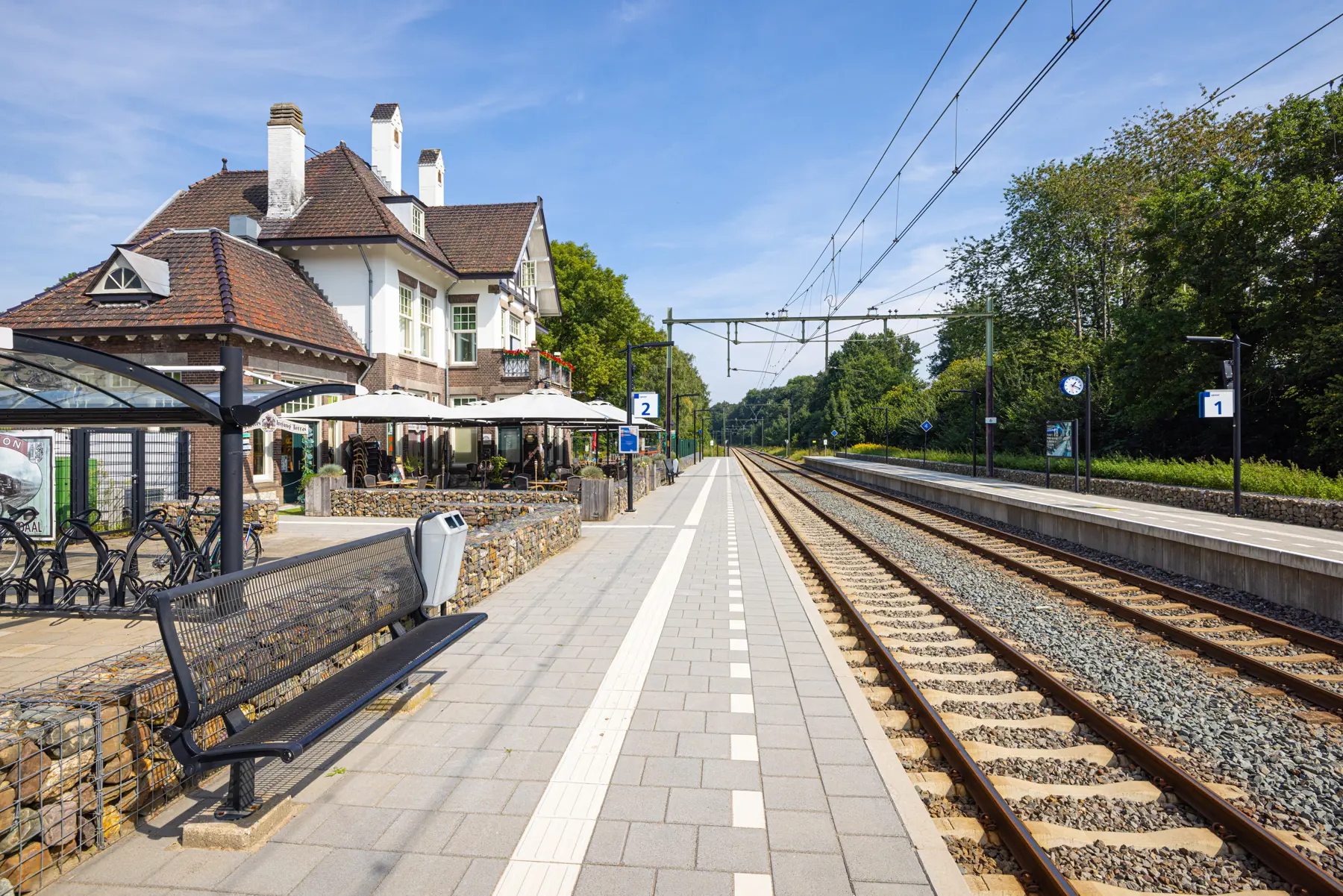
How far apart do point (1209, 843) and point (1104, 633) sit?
15.3 ft

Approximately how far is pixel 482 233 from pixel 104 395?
86.3 feet

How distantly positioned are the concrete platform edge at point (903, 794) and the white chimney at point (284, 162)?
2514 centimetres

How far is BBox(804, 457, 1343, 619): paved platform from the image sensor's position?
9.75 meters

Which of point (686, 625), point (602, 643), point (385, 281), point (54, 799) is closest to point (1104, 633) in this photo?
point (686, 625)

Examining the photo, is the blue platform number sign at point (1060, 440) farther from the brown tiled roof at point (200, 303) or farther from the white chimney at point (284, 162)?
the white chimney at point (284, 162)

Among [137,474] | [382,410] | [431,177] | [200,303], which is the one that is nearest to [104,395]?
[137,474]

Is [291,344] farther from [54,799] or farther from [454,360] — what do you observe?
[54,799]

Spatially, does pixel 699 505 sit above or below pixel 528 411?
below

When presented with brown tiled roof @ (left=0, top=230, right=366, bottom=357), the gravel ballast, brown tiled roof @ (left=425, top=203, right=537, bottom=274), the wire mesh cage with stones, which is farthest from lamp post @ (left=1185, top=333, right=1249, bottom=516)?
brown tiled roof @ (left=425, top=203, right=537, bottom=274)

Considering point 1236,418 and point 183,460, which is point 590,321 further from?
point 1236,418

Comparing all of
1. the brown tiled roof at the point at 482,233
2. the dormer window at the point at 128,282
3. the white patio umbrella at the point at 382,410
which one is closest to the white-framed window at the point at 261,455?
the white patio umbrella at the point at 382,410

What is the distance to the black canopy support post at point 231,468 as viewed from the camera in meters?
4.95


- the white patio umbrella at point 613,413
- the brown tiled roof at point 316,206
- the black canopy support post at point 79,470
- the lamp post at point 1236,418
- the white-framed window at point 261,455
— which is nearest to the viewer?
the black canopy support post at point 79,470

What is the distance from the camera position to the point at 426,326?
89.7ft
